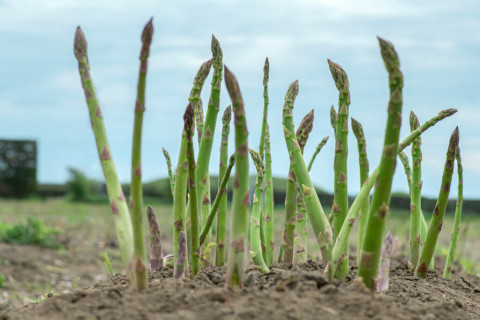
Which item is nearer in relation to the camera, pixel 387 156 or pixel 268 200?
pixel 387 156

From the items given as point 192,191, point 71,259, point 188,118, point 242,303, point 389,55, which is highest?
point 389,55

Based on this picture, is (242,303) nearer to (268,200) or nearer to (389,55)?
(389,55)

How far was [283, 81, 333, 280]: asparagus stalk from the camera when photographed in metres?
2.16

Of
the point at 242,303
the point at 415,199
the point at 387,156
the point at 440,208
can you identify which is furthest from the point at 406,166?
the point at 242,303

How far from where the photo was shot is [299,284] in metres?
1.75

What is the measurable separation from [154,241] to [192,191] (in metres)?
0.52

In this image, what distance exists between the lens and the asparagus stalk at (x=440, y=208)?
2.60 m

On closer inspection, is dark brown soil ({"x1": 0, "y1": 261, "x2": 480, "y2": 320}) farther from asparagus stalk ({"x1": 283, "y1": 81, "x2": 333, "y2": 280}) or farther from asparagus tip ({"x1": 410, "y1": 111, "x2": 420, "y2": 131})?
asparagus tip ({"x1": 410, "y1": 111, "x2": 420, "y2": 131})

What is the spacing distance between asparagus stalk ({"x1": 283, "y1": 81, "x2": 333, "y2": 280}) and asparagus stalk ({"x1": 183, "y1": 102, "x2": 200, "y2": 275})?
0.51 meters

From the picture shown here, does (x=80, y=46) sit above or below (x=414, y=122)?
above

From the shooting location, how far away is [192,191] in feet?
6.61

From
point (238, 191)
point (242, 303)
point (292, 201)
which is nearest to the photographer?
point (242, 303)

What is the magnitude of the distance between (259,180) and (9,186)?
16518mm

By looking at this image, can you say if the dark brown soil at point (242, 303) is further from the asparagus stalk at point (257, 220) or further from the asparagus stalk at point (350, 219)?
the asparagus stalk at point (257, 220)
